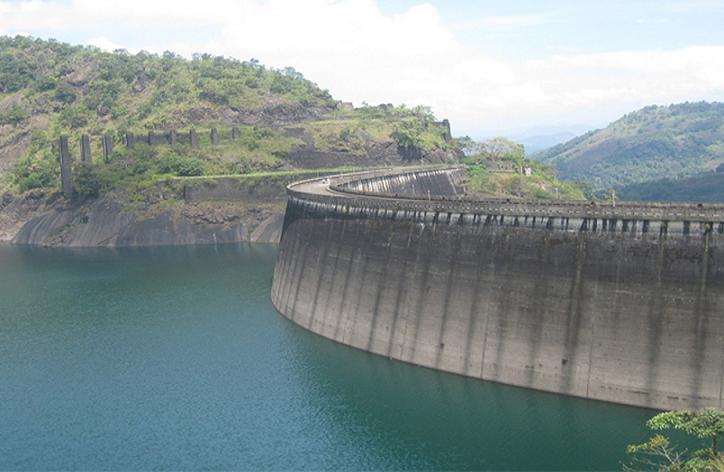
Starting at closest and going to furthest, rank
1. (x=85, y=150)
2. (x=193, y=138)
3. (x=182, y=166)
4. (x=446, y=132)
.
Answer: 1. (x=182, y=166)
2. (x=85, y=150)
3. (x=193, y=138)
4. (x=446, y=132)

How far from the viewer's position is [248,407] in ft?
172

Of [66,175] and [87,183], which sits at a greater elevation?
[66,175]

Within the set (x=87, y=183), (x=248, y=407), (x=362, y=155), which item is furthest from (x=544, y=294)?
(x=362, y=155)

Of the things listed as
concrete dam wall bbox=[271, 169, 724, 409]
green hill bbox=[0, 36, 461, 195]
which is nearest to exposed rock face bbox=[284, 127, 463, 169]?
green hill bbox=[0, 36, 461, 195]

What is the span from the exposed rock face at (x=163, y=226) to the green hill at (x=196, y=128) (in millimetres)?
6049

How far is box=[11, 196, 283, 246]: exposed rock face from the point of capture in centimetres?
13438

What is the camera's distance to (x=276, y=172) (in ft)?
488

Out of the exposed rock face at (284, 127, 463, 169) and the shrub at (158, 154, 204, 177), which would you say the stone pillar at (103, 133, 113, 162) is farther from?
the exposed rock face at (284, 127, 463, 169)

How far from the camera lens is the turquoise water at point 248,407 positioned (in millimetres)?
44594

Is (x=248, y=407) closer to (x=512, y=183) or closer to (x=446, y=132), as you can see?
(x=512, y=183)

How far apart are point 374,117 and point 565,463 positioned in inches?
6055

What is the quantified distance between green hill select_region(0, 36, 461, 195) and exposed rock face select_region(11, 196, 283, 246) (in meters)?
6.05

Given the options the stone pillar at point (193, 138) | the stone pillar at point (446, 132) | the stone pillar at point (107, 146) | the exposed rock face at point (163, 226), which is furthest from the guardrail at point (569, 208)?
the stone pillar at point (446, 132)

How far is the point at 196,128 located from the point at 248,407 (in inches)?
4903
